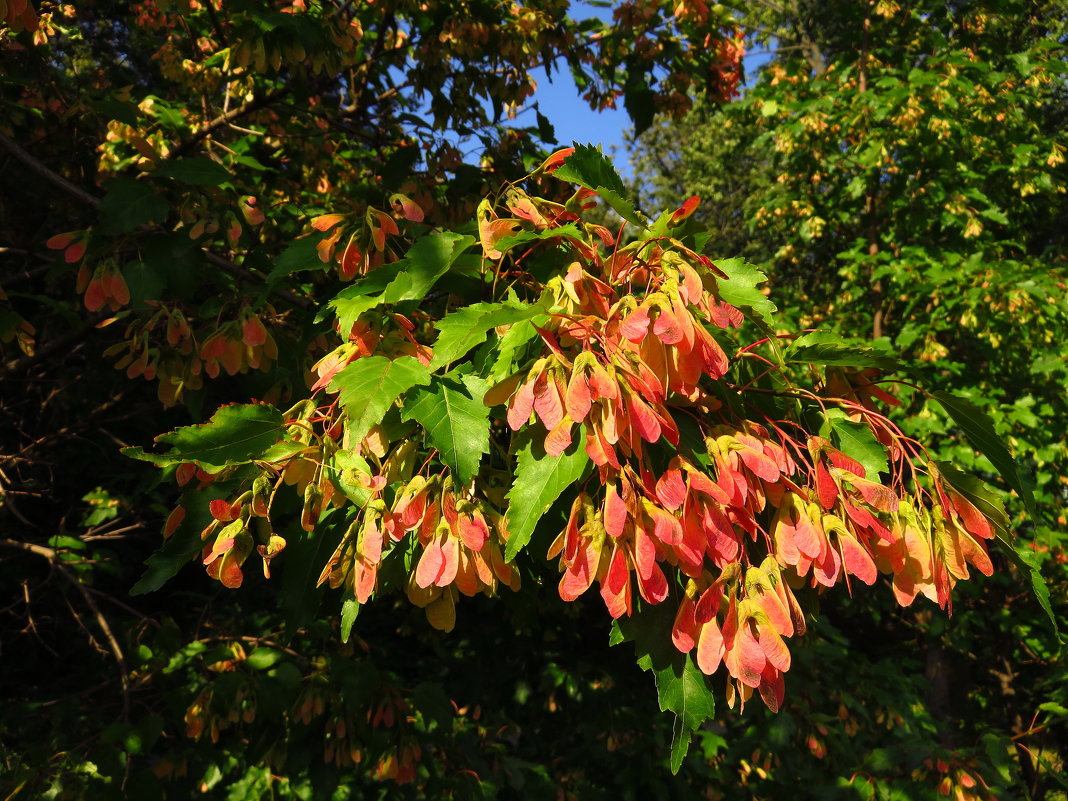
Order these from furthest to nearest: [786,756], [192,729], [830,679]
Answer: [830,679] → [786,756] → [192,729]

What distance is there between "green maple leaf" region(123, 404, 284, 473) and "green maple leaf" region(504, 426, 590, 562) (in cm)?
37

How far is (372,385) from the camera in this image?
1.05 metres

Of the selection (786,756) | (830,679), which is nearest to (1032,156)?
(830,679)

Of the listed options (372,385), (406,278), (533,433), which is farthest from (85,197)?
(533,433)

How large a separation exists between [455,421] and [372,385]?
133 millimetres

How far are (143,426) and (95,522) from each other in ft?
2.88

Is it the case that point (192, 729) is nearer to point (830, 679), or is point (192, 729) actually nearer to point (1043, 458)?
point (830, 679)

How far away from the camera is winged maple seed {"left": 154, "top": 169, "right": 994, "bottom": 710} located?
36.3 inches

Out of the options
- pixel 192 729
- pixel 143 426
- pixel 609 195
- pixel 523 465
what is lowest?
pixel 192 729

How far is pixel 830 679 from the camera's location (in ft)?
13.2

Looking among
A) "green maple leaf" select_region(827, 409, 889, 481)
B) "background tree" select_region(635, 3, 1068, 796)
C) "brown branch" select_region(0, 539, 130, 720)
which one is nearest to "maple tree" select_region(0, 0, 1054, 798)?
"green maple leaf" select_region(827, 409, 889, 481)

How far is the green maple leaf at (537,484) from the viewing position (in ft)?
3.07

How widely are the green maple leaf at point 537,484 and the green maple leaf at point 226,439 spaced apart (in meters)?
0.37

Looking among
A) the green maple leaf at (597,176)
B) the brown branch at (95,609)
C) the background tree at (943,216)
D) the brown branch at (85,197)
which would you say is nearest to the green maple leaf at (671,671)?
the green maple leaf at (597,176)
